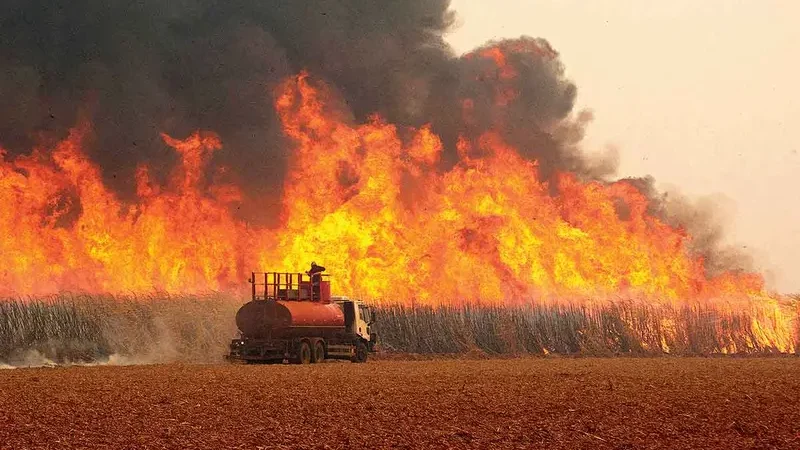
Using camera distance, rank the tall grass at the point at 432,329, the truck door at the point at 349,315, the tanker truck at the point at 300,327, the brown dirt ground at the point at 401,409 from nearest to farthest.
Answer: the brown dirt ground at the point at 401,409, the tanker truck at the point at 300,327, the tall grass at the point at 432,329, the truck door at the point at 349,315

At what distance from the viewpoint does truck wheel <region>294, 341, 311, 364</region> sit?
42.7 metres

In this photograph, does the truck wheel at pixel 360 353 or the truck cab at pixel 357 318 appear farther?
the truck cab at pixel 357 318

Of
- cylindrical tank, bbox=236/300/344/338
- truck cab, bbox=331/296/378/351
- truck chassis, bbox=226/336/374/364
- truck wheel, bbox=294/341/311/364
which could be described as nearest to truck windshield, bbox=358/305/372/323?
truck cab, bbox=331/296/378/351

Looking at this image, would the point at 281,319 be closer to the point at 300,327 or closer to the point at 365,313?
the point at 300,327

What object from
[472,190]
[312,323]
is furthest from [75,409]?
[472,190]

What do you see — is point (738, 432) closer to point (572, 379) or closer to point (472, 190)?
point (572, 379)

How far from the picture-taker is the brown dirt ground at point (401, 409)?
746 inches

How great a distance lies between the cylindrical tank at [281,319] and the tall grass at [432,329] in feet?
15.3

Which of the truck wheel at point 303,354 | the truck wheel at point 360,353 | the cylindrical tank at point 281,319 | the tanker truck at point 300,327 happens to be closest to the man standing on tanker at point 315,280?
the tanker truck at point 300,327

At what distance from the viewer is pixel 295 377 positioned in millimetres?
32750

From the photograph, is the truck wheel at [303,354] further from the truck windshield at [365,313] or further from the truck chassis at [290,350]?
the truck windshield at [365,313]

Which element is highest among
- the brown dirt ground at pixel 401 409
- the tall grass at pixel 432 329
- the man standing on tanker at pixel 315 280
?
the man standing on tanker at pixel 315 280

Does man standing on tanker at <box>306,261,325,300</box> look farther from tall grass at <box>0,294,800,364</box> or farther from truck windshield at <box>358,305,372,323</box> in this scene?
tall grass at <box>0,294,800,364</box>

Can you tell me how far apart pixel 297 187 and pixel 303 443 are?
4033 centimetres
